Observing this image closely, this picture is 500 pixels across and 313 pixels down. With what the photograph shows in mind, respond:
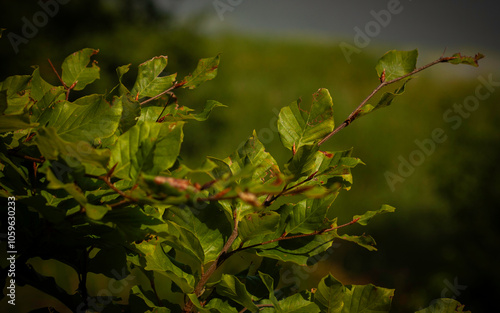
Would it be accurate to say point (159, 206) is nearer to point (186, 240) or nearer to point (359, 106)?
point (186, 240)

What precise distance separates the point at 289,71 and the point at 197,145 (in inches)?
178

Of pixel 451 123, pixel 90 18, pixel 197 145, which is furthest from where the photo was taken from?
pixel 451 123

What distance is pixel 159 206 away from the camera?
449mm

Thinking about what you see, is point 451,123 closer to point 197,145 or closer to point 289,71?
point 289,71

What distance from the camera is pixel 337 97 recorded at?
292 inches

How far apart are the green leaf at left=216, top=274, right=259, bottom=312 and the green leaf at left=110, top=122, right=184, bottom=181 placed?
160mm

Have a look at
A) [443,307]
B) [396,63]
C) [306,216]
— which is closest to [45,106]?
[306,216]

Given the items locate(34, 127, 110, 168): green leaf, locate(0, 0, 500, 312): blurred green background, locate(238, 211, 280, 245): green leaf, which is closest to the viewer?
locate(34, 127, 110, 168): green leaf

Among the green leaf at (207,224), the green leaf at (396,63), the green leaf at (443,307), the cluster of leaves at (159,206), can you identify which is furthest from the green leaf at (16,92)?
the green leaf at (443,307)

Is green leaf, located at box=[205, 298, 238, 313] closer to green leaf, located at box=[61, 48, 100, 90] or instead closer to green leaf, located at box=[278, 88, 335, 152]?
green leaf, located at box=[278, 88, 335, 152]

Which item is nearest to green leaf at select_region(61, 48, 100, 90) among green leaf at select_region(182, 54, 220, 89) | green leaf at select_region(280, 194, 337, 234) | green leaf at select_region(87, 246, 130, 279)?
green leaf at select_region(182, 54, 220, 89)

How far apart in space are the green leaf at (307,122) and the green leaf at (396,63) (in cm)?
11

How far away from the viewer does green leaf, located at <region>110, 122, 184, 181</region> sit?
15.0 inches

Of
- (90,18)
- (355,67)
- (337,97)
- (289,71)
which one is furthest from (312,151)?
(355,67)
